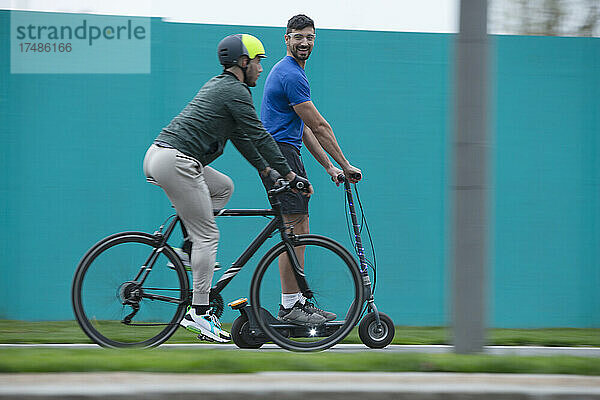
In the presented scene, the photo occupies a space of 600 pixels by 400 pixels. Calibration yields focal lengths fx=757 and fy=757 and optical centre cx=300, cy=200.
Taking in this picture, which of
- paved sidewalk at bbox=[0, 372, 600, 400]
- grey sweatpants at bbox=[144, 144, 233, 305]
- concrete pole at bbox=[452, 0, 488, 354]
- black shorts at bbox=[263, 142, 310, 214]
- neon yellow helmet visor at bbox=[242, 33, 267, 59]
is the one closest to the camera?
paved sidewalk at bbox=[0, 372, 600, 400]

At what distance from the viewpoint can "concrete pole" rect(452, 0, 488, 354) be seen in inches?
156

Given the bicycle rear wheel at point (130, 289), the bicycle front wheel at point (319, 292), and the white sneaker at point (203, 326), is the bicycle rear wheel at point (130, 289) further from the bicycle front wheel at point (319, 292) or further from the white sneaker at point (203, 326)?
the bicycle front wheel at point (319, 292)

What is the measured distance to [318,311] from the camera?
15.3ft

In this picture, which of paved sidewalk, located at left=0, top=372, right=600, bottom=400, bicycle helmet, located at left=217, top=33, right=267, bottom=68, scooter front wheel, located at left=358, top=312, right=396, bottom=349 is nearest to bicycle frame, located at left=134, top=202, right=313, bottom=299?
→ scooter front wheel, located at left=358, top=312, right=396, bottom=349

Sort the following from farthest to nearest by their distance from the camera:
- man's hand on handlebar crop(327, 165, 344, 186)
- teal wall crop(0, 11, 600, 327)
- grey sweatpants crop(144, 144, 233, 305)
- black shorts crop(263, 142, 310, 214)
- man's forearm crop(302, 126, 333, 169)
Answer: teal wall crop(0, 11, 600, 327) < man's forearm crop(302, 126, 333, 169) < man's hand on handlebar crop(327, 165, 344, 186) < black shorts crop(263, 142, 310, 214) < grey sweatpants crop(144, 144, 233, 305)

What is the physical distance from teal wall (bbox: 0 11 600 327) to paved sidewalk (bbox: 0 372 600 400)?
121 inches

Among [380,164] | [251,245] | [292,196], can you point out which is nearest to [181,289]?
[251,245]

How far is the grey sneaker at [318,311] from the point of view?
4.65 metres

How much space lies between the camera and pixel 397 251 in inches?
264

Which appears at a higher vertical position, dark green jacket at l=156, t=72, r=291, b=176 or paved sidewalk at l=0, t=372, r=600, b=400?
dark green jacket at l=156, t=72, r=291, b=176

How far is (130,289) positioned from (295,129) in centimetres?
147

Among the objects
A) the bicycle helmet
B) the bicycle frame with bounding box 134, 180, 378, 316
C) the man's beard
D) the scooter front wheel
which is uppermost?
the man's beard

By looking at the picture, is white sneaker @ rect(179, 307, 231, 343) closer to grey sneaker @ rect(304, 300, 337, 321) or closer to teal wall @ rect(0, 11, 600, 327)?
grey sneaker @ rect(304, 300, 337, 321)

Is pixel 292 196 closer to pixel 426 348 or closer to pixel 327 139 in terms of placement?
pixel 327 139
